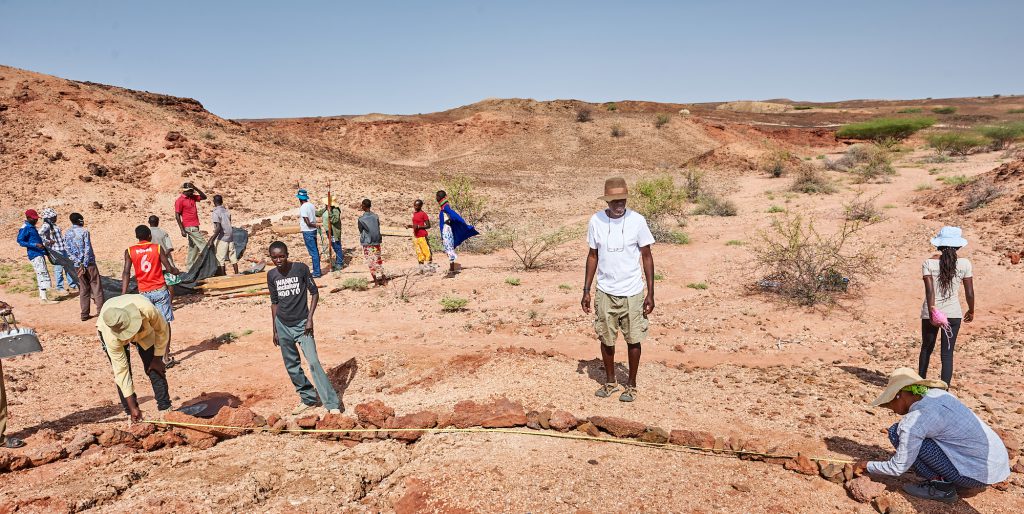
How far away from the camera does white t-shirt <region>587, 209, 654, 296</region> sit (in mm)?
4645

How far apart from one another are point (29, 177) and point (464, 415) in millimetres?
21076

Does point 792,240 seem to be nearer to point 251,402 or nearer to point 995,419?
point 995,419

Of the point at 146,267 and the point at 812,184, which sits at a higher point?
the point at 146,267

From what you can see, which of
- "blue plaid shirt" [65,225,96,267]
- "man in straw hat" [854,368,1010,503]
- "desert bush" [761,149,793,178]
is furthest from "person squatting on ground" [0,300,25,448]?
"desert bush" [761,149,793,178]

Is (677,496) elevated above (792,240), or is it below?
below

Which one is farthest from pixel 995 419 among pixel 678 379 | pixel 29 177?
pixel 29 177

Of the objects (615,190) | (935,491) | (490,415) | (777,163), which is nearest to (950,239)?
(935,491)

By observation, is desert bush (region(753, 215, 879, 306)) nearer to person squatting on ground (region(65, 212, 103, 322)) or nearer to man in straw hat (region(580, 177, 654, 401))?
man in straw hat (region(580, 177, 654, 401))

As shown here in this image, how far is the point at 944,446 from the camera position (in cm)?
320

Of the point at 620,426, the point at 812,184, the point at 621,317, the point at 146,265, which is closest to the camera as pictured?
the point at 620,426

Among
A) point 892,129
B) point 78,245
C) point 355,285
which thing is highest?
point 892,129

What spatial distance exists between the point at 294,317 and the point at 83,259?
5.57 metres

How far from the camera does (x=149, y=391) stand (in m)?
6.01

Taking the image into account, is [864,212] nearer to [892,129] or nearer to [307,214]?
[307,214]
